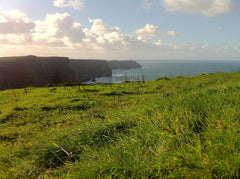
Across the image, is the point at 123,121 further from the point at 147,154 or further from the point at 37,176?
the point at 37,176

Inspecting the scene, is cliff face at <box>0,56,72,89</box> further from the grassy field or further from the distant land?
the grassy field

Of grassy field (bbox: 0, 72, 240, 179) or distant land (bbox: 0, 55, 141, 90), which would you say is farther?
distant land (bbox: 0, 55, 141, 90)

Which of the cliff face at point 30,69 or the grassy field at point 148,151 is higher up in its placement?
the cliff face at point 30,69

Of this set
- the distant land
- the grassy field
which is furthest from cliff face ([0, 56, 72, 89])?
the grassy field

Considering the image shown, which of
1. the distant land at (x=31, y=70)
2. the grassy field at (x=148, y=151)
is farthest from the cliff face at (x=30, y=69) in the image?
the grassy field at (x=148, y=151)

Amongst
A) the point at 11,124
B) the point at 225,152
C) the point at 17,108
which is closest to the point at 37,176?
the point at 225,152

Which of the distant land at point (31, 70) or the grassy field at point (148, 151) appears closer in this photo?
the grassy field at point (148, 151)

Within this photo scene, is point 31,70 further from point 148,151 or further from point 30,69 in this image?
point 148,151

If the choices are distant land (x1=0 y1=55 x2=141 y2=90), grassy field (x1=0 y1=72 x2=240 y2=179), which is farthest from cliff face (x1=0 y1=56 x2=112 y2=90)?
grassy field (x1=0 y1=72 x2=240 y2=179)

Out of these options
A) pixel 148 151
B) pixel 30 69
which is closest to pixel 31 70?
pixel 30 69

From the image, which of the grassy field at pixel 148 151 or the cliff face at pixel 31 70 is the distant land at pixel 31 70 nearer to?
the cliff face at pixel 31 70

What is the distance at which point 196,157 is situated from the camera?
2467mm

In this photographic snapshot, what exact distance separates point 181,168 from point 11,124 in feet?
31.6

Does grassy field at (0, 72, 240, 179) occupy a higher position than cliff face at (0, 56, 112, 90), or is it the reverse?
cliff face at (0, 56, 112, 90)
